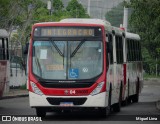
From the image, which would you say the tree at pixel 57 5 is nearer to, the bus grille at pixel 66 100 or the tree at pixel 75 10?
the tree at pixel 75 10

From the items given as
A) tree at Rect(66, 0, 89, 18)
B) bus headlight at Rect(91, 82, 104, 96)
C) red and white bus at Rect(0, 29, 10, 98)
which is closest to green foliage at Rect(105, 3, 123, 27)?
tree at Rect(66, 0, 89, 18)

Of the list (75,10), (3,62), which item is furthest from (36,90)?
(75,10)

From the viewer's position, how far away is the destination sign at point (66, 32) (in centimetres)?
2544

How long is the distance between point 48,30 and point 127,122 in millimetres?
3828

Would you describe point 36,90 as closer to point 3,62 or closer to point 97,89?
point 97,89

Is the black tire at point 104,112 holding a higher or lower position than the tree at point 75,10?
lower

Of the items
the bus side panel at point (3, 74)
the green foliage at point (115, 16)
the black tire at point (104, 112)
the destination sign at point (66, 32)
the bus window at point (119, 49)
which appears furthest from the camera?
the green foliage at point (115, 16)

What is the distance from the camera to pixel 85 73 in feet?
82.0

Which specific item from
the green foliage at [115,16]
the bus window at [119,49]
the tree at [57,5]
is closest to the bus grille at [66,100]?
the bus window at [119,49]

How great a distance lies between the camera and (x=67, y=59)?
987 inches

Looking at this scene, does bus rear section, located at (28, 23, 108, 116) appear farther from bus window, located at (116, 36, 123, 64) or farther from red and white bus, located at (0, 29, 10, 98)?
red and white bus, located at (0, 29, 10, 98)

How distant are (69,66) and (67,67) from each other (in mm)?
72

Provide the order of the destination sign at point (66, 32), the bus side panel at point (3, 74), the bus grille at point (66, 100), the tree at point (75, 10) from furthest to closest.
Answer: the tree at point (75, 10) < the bus side panel at point (3, 74) < the destination sign at point (66, 32) < the bus grille at point (66, 100)

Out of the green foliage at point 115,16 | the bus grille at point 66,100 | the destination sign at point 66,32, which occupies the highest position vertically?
the destination sign at point 66,32
